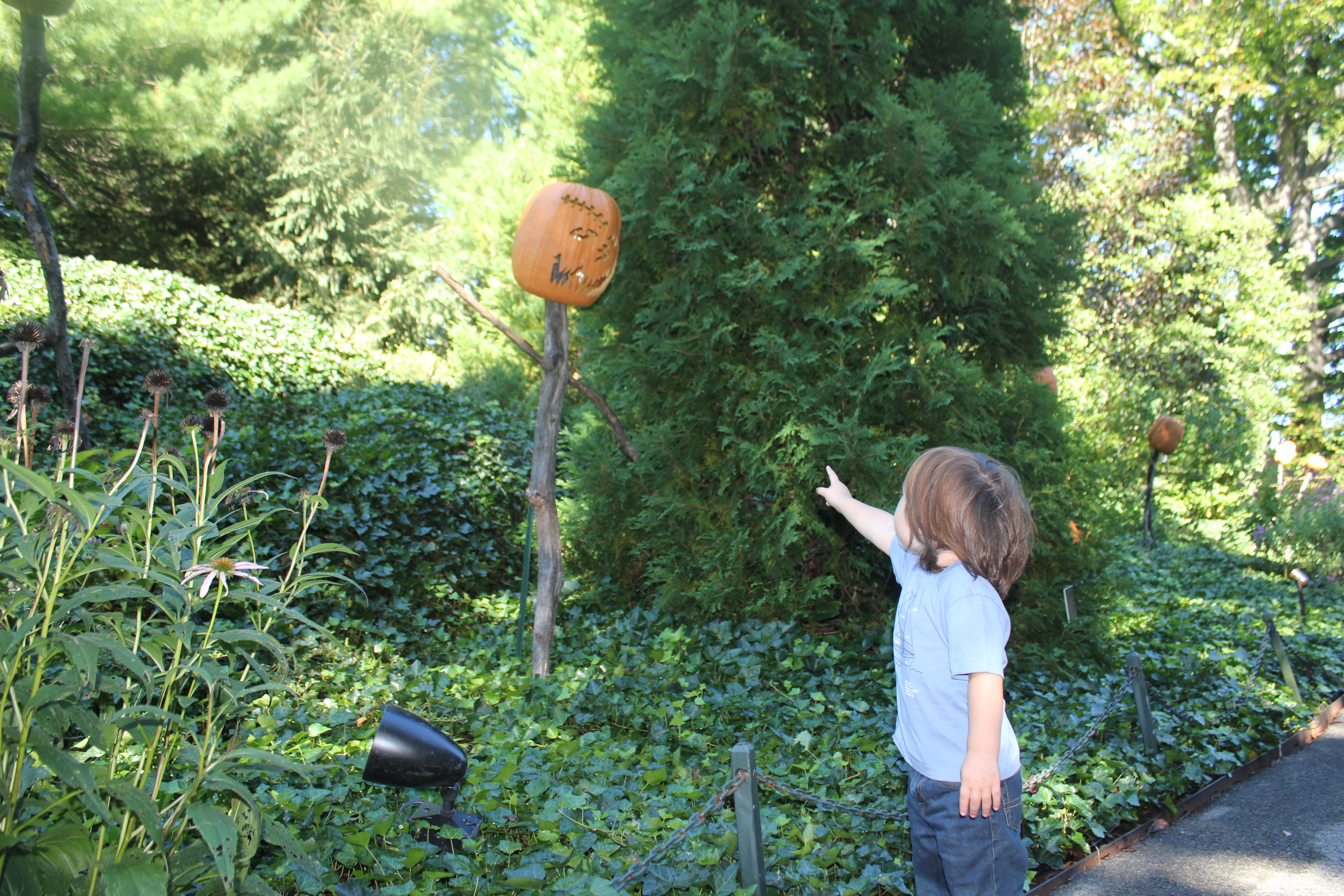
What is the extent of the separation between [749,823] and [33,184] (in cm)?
528

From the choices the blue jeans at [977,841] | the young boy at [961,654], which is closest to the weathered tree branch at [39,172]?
the young boy at [961,654]

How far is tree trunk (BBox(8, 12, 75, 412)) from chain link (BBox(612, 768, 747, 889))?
443 cm

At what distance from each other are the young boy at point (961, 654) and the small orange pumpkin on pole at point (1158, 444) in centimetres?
1141

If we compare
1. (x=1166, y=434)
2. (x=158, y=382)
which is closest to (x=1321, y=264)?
(x=1166, y=434)

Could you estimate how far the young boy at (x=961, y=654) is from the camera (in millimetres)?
1917

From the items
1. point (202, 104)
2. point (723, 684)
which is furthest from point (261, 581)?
point (202, 104)

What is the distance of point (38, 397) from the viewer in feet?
6.67

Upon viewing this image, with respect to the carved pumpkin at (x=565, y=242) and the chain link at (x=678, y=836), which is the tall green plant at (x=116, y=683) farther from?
the carved pumpkin at (x=565, y=242)

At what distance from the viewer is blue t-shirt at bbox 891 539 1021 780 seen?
6.24 ft

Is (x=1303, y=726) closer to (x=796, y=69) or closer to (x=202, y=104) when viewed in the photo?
(x=796, y=69)

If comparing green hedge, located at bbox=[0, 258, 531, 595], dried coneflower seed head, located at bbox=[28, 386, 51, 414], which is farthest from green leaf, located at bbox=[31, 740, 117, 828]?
green hedge, located at bbox=[0, 258, 531, 595]

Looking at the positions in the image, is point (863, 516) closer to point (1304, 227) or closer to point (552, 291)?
point (552, 291)

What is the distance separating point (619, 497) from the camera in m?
5.45

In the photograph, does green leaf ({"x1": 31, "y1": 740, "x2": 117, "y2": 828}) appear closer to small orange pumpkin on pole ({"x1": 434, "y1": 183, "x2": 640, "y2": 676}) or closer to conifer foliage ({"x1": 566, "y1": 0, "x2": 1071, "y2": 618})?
small orange pumpkin on pole ({"x1": 434, "y1": 183, "x2": 640, "y2": 676})
